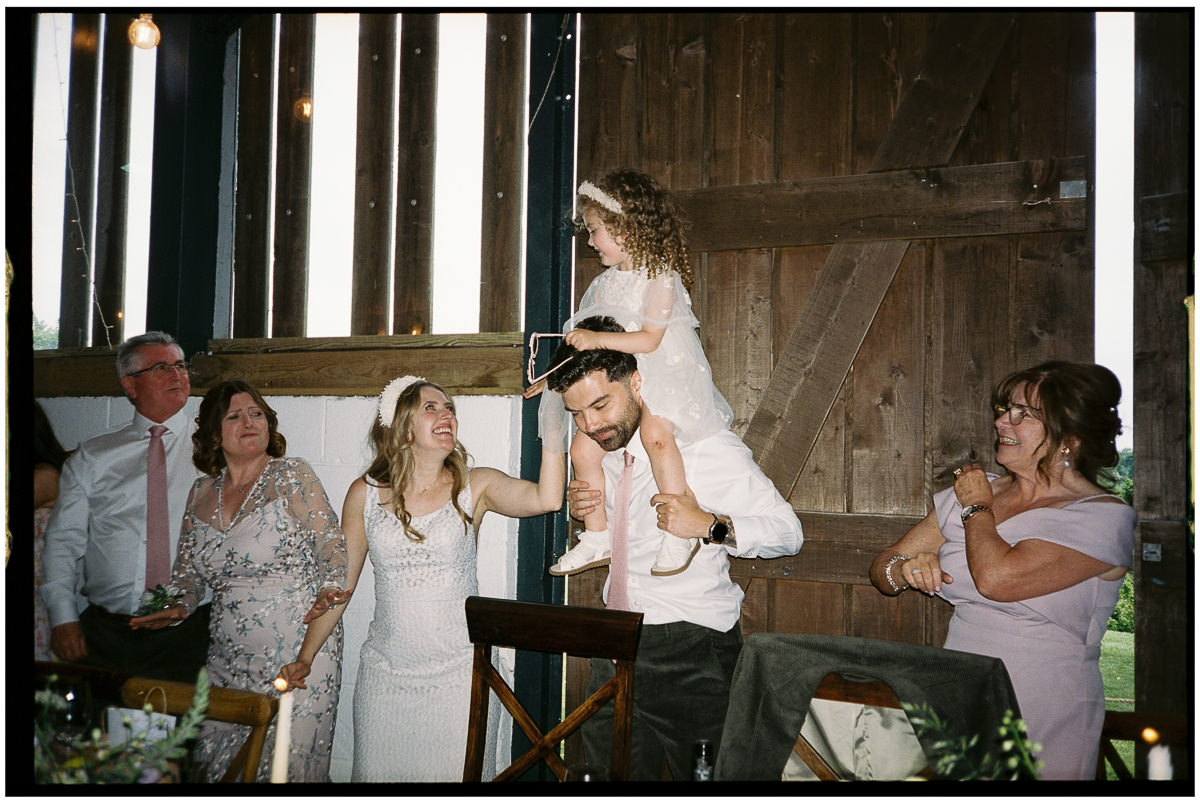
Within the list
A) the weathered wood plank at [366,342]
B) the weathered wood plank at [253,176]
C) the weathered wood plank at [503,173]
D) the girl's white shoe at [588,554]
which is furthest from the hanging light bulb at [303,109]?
the girl's white shoe at [588,554]

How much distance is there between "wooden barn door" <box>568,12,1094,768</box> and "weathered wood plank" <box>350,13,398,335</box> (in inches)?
36.1

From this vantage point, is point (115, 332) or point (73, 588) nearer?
point (73, 588)

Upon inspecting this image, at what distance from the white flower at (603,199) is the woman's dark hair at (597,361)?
366mm

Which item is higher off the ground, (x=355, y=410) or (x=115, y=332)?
(x=115, y=332)

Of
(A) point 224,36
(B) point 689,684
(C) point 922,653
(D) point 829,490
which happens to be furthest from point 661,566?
(A) point 224,36

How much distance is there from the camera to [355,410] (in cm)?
336

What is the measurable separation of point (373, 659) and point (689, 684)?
1133 millimetres

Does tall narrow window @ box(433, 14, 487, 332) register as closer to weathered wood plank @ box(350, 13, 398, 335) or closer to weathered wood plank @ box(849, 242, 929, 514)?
weathered wood plank @ box(350, 13, 398, 335)

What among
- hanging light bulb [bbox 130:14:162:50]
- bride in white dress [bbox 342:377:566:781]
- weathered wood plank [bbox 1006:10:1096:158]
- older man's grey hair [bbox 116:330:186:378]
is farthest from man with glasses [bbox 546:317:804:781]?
hanging light bulb [bbox 130:14:162:50]

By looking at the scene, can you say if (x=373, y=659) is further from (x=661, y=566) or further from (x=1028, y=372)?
(x=1028, y=372)

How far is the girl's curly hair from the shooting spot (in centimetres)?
286

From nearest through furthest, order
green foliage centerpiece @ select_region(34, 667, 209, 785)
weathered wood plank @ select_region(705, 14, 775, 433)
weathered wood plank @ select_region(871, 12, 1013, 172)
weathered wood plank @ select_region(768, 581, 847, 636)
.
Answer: green foliage centerpiece @ select_region(34, 667, 209, 785) → weathered wood plank @ select_region(871, 12, 1013, 172) → weathered wood plank @ select_region(768, 581, 847, 636) → weathered wood plank @ select_region(705, 14, 775, 433)

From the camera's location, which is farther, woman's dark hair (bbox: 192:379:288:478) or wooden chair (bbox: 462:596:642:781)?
woman's dark hair (bbox: 192:379:288:478)

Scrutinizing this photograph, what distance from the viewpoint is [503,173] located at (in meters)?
3.31
